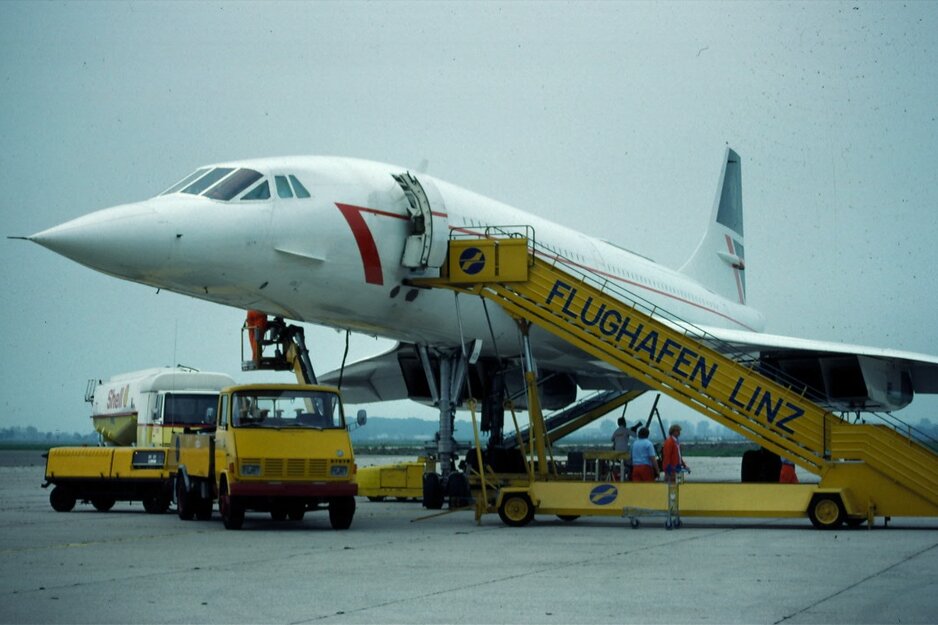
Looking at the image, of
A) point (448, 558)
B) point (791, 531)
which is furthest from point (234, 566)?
point (791, 531)

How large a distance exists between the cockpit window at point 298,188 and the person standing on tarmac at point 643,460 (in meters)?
5.79

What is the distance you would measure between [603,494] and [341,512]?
3.20m

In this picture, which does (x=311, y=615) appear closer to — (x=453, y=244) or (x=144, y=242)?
(x=144, y=242)

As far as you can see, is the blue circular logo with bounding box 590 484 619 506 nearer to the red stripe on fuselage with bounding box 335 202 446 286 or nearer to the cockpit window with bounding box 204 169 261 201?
the red stripe on fuselage with bounding box 335 202 446 286

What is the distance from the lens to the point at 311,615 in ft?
24.5

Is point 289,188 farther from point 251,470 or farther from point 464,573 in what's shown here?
point 464,573

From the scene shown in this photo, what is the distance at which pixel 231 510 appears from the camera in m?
14.2

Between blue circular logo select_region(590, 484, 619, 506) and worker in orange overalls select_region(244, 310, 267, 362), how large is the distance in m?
5.74

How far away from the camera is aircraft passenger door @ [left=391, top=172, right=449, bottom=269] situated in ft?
52.9

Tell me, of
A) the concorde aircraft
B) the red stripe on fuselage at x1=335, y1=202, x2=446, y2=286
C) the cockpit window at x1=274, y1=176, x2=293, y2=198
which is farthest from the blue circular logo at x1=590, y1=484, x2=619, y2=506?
the cockpit window at x1=274, y1=176, x2=293, y2=198

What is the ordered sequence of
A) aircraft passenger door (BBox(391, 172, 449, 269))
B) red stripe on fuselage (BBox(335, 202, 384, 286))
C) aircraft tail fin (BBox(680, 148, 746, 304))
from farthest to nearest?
aircraft tail fin (BBox(680, 148, 746, 304))
aircraft passenger door (BBox(391, 172, 449, 269))
red stripe on fuselage (BBox(335, 202, 384, 286))

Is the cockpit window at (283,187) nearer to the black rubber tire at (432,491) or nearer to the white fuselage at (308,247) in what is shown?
the white fuselage at (308,247)

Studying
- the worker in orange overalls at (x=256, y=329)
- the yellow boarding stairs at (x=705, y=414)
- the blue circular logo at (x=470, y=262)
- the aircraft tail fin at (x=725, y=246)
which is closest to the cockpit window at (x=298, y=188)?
the yellow boarding stairs at (x=705, y=414)

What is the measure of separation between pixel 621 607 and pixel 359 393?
61.8ft
